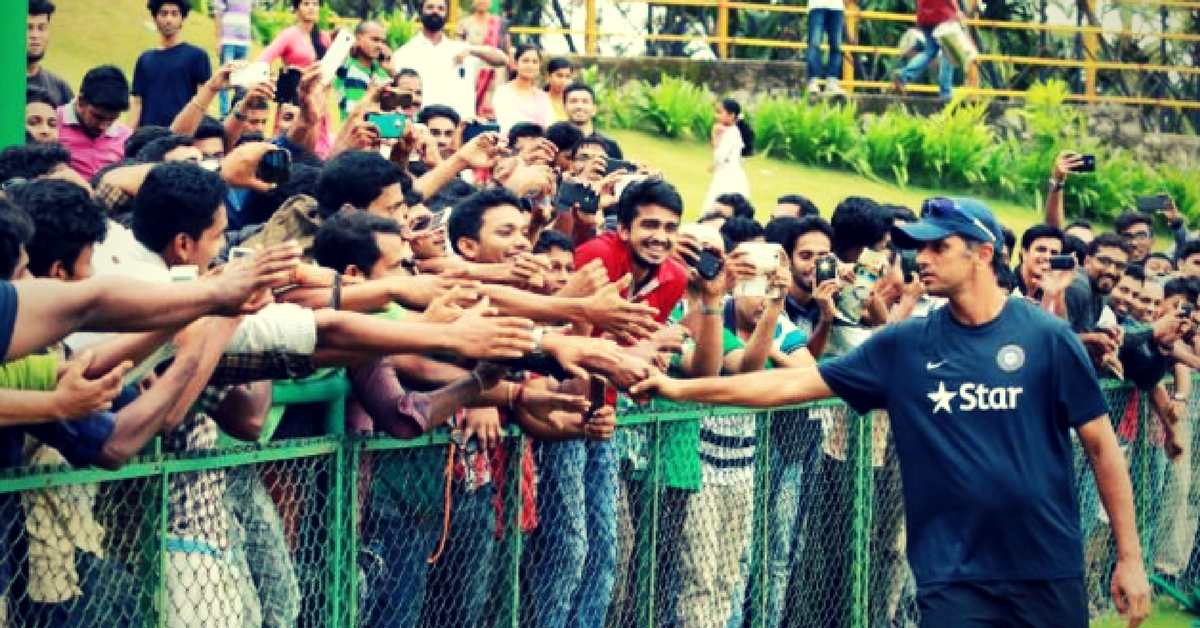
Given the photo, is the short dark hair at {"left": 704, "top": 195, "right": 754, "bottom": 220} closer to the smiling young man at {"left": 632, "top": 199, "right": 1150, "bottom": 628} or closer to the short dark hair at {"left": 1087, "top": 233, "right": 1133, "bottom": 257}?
the short dark hair at {"left": 1087, "top": 233, "right": 1133, "bottom": 257}

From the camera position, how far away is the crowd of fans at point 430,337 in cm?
582

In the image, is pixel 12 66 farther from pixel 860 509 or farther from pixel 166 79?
pixel 166 79

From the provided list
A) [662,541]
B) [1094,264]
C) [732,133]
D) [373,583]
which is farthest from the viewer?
[732,133]

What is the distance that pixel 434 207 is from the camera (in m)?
9.59

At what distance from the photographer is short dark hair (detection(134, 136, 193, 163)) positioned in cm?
874

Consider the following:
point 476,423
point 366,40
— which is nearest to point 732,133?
point 366,40

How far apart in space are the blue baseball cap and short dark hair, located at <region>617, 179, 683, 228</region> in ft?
5.23

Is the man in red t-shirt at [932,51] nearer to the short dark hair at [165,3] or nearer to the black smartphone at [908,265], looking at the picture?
the short dark hair at [165,3]

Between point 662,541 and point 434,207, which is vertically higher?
point 434,207

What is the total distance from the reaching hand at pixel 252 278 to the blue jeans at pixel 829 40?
16602 millimetres

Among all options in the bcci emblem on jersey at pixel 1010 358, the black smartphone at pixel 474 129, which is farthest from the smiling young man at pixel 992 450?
the black smartphone at pixel 474 129

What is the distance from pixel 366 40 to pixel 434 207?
4443mm

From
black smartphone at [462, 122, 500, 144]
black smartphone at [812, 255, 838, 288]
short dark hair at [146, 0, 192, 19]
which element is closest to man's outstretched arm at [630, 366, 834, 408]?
black smartphone at [812, 255, 838, 288]

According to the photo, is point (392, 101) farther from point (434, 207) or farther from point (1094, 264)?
point (1094, 264)
